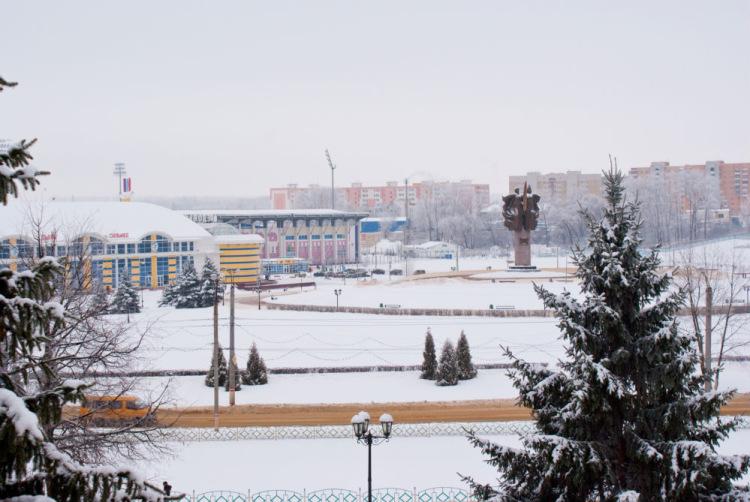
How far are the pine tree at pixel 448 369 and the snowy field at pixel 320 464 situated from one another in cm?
613

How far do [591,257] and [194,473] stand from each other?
10913 millimetres

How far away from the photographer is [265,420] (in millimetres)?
20641

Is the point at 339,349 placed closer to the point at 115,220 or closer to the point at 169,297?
the point at 169,297

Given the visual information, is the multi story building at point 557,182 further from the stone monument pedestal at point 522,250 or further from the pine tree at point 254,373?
the pine tree at point 254,373

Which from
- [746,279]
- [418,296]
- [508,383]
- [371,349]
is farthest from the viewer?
[746,279]

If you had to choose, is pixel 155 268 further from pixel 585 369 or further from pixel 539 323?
pixel 585 369

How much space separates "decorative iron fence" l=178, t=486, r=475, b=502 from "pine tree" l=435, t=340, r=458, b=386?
998cm

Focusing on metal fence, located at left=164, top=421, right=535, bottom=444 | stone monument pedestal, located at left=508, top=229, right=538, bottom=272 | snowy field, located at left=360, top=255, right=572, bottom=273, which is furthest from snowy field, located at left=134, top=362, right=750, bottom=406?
snowy field, located at left=360, top=255, right=572, bottom=273

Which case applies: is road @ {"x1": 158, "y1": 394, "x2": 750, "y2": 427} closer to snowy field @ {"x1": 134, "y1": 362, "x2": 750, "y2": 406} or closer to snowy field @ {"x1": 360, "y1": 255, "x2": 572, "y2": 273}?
snowy field @ {"x1": 134, "y1": 362, "x2": 750, "y2": 406}

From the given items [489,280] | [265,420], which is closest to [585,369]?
[265,420]

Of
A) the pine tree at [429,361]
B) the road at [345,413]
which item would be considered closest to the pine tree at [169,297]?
the pine tree at [429,361]

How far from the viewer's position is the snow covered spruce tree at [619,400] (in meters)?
7.76

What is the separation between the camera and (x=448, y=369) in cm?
2477

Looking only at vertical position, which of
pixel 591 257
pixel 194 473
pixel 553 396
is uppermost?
pixel 591 257
